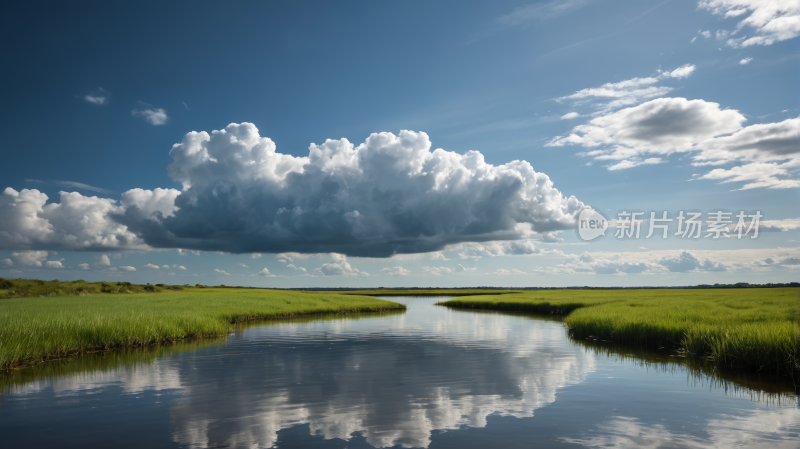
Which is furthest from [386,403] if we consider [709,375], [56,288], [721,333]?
[56,288]

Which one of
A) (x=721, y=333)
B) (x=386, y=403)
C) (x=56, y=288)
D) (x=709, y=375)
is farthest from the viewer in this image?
(x=56, y=288)

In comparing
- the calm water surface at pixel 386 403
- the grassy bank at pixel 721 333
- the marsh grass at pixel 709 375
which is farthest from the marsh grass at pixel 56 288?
the marsh grass at pixel 709 375

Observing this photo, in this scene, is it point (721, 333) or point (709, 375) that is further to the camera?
point (721, 333)

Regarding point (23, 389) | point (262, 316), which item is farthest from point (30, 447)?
point (262, 316)

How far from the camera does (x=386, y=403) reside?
15.2m

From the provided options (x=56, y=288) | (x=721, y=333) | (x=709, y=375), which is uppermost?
(x=721, y=333)

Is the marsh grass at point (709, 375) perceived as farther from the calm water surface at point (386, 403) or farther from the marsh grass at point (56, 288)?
the marsh grass at point (56, 288)

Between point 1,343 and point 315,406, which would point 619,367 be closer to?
point 315,406

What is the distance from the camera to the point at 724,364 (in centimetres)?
2078

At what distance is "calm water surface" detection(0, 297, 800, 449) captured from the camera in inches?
462

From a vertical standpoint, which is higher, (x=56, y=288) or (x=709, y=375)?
(x=709, y=375)

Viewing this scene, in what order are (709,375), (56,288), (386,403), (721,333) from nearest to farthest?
(386,403) → (709,375) → (721,333) → (56,288)

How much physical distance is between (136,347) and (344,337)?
15.0 meters

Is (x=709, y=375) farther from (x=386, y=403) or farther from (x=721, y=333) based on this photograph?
A: (x=386, y=403)
